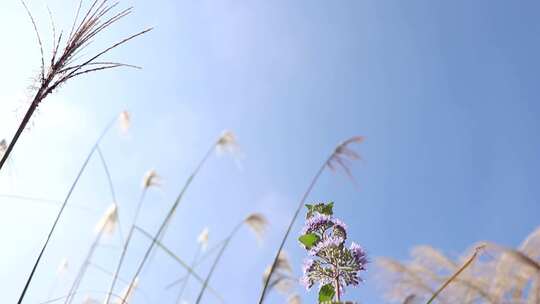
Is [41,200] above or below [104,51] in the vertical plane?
above

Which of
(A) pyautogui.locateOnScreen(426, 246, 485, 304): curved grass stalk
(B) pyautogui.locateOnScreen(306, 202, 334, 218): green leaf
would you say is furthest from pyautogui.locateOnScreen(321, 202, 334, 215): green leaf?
(A) pyautogui.locateOnScreen(426, 246, 485, 304): curved grass stalk

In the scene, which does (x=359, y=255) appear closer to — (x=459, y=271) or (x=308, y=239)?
(x=308, y=239)

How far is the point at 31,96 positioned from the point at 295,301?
8.60 ft

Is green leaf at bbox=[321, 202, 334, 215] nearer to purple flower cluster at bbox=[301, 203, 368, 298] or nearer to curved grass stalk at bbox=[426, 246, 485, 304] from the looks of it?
purple flower cluster at bbox=[301, 203, 368, 298]

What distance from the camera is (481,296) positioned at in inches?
58.7

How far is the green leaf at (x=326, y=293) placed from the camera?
90.3 inches

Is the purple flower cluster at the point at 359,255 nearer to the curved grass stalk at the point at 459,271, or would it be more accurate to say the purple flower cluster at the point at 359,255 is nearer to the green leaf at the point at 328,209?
the green leaf at the point at 328,209

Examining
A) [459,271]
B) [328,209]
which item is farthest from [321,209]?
[459,271]

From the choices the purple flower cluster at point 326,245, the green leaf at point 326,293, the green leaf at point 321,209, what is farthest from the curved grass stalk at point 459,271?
the green leaf at point 321,209

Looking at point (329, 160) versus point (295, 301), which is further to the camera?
point (295, 301)

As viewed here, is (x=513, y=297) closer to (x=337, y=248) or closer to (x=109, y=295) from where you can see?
(x=337, y=248)

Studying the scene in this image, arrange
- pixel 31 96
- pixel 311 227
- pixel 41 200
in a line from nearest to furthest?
1. pixel 31 96
2. pixel 311 227
3. pixel 41 200

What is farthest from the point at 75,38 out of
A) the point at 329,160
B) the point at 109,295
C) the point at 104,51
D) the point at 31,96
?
the point at 109,295

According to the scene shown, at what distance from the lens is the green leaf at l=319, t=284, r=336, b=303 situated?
229 cm
